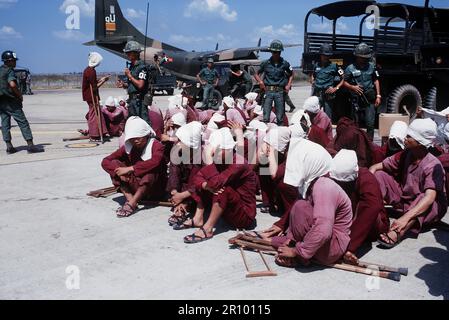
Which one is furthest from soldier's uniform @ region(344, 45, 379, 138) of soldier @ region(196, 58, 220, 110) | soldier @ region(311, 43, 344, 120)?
soldier @ region(196, 58, 220, 110)

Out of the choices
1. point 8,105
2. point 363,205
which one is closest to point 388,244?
point 363,205

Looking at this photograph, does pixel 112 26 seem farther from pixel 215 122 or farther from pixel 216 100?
pixel 215 122

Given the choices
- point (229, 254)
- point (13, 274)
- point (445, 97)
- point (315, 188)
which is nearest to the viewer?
point (315, 188)

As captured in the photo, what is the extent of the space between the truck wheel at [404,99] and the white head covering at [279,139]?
555cm

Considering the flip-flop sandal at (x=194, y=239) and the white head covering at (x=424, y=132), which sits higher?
the white head covering at (x=424, y=132)

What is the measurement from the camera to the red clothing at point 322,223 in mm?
3029

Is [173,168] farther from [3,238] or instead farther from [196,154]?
[3,238]

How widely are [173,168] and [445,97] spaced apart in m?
6.18

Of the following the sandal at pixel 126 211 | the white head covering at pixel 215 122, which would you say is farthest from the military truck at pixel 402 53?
the sandal at pixel 126 211

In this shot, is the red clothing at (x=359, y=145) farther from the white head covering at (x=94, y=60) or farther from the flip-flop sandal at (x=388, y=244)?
the white head covering at (x=94, y=60)

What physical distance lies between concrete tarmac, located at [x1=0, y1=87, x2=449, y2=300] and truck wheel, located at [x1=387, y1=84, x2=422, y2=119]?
5.63m

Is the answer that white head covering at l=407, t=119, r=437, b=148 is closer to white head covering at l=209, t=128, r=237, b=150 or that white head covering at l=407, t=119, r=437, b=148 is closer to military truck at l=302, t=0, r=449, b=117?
white head covering at l=209, t=128, r=237, b=150
